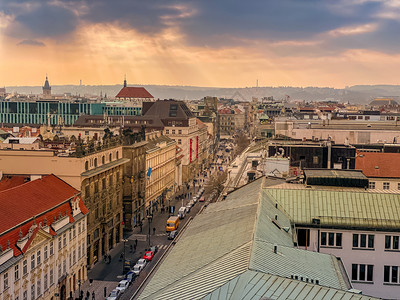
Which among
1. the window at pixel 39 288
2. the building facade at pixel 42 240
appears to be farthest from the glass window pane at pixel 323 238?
the window at pixel 39 288

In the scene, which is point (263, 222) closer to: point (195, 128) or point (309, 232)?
point (309, 232)

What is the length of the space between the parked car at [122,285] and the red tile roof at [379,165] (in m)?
39.0

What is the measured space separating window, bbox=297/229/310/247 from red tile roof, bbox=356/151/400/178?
3484 centimetres

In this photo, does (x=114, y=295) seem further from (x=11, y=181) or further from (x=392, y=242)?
(x=392, y=242)

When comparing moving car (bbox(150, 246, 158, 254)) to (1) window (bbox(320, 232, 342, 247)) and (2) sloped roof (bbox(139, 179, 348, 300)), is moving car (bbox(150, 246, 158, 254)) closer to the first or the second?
(2) sloped roof (bbox(139, 179, 348, 300))

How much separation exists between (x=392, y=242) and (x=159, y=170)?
85.5m

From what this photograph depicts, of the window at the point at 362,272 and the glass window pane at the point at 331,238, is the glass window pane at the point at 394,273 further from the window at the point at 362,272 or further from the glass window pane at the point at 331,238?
the glass window pane at the point at 331,238

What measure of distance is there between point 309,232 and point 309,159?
34.3m

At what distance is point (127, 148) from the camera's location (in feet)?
331

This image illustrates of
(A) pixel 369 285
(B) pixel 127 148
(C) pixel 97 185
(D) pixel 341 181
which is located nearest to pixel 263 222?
(A) pixel 369 285

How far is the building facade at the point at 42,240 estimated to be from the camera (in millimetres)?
52438

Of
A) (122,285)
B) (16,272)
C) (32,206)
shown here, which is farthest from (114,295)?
(16,272)

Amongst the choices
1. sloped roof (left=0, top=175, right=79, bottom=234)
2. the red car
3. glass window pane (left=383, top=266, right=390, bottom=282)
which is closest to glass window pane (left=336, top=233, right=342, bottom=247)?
glass window pane (left=383, top=266, right=390, bottom=282)

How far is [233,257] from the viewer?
112 ft
